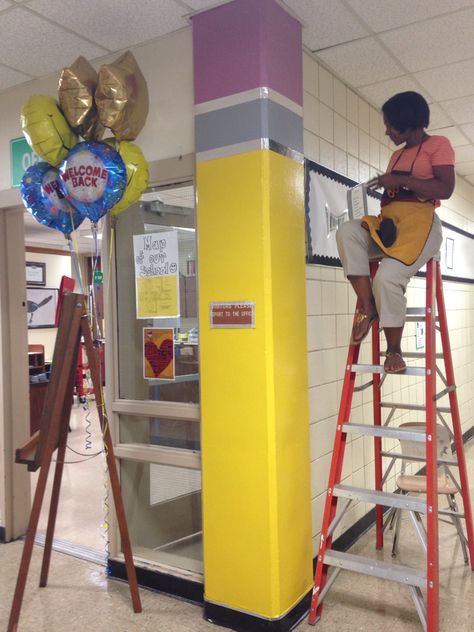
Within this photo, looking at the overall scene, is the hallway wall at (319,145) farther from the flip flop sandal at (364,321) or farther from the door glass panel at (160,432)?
the door glass panel at (160,432)

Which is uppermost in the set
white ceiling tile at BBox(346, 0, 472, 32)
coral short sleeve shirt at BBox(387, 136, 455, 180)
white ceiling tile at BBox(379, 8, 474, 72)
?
white ceiling tile at BBox(379, 8, 474, 72)

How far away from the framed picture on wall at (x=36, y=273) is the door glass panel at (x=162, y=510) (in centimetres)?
747

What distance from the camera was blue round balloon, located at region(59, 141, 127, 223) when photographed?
224 cm

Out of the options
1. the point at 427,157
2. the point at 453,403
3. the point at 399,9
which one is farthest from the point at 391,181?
the point at 453,403

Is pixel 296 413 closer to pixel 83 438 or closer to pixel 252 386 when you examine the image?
pixel 252 386

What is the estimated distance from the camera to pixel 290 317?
251 centimetres

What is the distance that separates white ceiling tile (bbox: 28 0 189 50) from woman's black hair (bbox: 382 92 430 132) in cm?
101

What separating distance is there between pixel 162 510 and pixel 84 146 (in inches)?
75.1

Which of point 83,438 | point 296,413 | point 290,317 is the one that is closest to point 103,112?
point 290,317

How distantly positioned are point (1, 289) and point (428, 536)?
2.80 meters

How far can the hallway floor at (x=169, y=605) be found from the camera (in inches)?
97.6

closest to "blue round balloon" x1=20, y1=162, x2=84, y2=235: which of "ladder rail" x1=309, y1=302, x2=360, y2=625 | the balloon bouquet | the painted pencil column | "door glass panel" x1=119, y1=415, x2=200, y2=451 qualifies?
the balloon bouquet

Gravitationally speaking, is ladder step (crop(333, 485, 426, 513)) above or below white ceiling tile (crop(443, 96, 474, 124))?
below

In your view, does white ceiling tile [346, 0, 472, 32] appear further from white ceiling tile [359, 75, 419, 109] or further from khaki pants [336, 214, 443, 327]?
khaki pants [336, 214, 443, 327]
